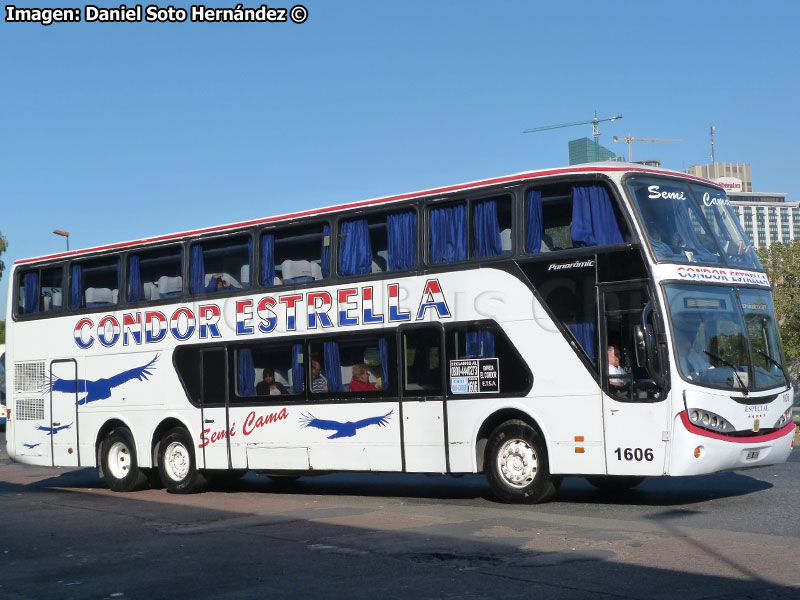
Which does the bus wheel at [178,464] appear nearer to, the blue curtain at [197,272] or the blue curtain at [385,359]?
the blue curtain at [197,272]

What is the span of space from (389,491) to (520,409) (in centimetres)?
410

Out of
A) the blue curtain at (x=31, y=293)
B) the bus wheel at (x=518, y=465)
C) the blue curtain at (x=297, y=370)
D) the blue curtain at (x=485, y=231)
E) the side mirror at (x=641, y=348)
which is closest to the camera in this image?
the side mirror at (x=641, y=348)

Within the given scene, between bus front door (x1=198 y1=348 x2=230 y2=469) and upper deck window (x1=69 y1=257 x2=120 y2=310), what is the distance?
2.51 m

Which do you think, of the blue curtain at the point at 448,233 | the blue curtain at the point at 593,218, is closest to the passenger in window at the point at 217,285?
the blue curtain at the point at 448,233

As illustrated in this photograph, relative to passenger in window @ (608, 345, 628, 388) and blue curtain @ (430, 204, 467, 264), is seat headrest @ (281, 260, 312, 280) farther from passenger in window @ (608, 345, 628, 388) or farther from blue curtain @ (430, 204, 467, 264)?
passenger in window @ (608, 345, 628, 388)

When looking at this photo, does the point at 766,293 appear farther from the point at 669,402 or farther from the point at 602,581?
the point at 602,581

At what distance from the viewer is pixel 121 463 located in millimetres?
19188

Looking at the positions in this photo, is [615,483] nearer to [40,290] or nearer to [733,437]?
[733,437]

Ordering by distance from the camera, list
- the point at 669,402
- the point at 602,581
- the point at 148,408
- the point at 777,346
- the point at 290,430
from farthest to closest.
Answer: the point at 148,408
the point at 290,430
the point at 777,346
the point at 669,402
the point at 602,581

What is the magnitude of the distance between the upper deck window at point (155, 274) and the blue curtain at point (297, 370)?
8.82 feet

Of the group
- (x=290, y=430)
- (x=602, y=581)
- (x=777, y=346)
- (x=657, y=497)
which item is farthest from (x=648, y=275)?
(x=290, y=430)

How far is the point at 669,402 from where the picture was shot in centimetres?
1262

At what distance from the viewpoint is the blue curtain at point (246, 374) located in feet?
56.4

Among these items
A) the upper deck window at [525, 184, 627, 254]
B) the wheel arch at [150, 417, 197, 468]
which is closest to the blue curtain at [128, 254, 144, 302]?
the wheel arch at [150, 417, 197, 468]
